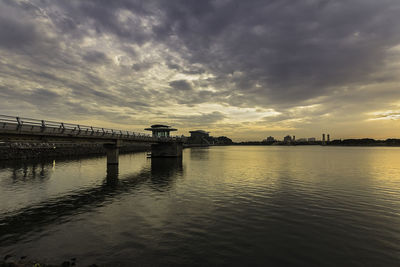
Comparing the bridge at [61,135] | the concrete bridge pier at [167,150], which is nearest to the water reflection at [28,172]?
the bridge at [61,135]

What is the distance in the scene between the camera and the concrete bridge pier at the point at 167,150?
8670 centimetres

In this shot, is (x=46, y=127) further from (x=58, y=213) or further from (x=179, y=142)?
(x=179, y=142)

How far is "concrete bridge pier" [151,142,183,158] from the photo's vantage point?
86700 mm

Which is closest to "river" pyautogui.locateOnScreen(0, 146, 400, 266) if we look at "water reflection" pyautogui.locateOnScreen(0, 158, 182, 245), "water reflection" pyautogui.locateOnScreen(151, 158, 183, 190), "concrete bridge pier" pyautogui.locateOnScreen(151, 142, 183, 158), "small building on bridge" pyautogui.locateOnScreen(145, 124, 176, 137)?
"water reflection" pyautogui.locateOnScreen(0, 158, 182, 245)

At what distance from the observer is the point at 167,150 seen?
87.7 metres

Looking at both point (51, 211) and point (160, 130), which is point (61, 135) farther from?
point (160, 130)

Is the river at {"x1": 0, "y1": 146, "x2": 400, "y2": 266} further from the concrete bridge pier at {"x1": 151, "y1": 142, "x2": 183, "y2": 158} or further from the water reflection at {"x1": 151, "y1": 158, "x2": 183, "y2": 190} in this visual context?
the concrete bridge pier at {"x1": 151, "y1": 142, "x2": 183, "y2": 158}

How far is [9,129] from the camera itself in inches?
1124

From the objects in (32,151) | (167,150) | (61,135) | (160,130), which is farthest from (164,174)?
(160,130)

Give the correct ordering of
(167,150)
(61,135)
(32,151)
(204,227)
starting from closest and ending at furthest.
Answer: (204,227) < (61,135) < (32,151) < (167,150)

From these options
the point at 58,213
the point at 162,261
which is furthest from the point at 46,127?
the point at 162,261

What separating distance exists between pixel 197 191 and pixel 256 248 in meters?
16.5

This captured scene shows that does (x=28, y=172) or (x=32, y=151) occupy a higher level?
(x=32, y=151)

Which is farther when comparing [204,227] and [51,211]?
[51,211]
